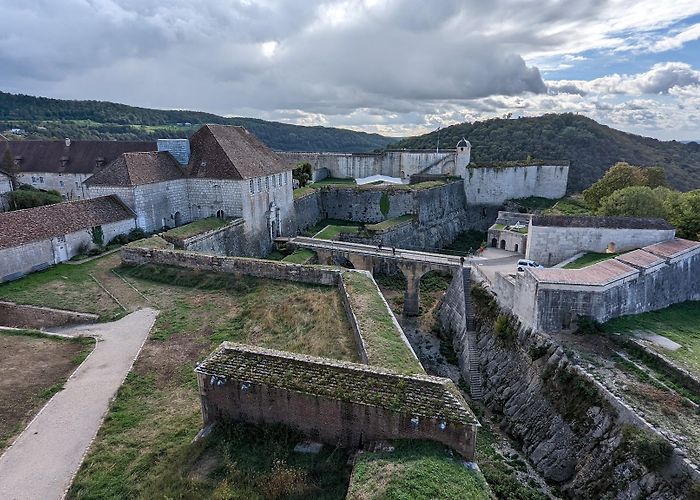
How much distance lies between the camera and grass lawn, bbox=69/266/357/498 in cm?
834

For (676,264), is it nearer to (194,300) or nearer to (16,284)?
(194,300)

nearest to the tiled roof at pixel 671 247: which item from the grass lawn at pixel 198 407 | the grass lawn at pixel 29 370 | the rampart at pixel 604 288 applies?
the rampart at pixel 604 288

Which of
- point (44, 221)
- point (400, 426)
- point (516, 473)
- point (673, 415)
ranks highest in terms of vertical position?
point (44, 221)

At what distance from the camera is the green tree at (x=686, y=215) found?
81.7ft

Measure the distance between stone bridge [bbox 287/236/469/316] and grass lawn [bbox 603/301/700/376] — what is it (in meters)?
8.80

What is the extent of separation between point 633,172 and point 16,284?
40501 mm

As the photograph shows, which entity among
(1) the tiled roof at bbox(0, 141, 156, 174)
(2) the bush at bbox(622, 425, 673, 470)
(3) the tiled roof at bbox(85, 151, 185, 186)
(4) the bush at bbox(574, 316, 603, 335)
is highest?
(1) the tiled roof at bbox(0, 141, 156, 174)

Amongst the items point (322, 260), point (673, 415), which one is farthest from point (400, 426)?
point (322, 260)

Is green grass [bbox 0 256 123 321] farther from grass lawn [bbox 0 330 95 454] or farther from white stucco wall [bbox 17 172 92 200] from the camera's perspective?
white stucco wall [bbox 17 172 92 200]

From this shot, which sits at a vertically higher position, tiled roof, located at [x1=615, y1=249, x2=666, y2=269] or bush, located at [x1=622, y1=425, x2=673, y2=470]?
tiled roof, located at [x1=615, y1=249, x2=666, y2=269]

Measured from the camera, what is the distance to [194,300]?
18.2 m

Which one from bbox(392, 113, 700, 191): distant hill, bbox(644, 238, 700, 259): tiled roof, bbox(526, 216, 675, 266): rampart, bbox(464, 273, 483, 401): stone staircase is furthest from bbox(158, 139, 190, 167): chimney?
bbox(392, 113, 700, 191): distant hill

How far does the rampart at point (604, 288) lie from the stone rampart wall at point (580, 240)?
1176 mm

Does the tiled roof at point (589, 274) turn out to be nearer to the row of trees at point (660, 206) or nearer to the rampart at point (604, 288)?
the rampart at point (604, 288)
